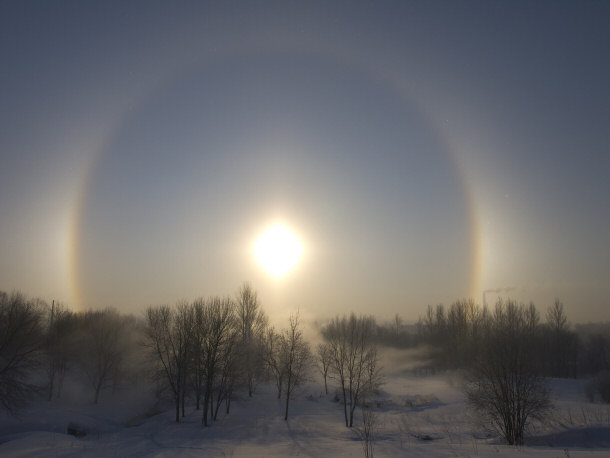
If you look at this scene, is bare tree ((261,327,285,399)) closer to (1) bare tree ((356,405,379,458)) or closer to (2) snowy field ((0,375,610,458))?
(2) snowy field ((0,375,610,458))

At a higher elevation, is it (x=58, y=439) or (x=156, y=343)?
(x=156, y=343)

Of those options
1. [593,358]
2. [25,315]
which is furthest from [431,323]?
[25,315]

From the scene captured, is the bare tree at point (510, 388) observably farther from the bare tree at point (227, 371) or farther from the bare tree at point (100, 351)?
the bare tree at point (100, 351)

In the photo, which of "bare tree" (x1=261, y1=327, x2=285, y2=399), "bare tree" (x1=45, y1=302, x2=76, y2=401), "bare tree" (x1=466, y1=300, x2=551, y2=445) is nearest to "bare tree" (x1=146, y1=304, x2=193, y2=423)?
"bare tree" (x1=261, y1=327, x2=285, y2=399)

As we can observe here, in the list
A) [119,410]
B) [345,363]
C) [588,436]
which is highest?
[345,363]

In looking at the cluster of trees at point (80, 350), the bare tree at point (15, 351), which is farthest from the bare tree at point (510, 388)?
the cluster of trees at point (80, 350)

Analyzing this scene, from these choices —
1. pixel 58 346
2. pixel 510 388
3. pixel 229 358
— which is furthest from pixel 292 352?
pixel 58 346

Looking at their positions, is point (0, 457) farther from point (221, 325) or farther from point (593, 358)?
point (593, 358)
